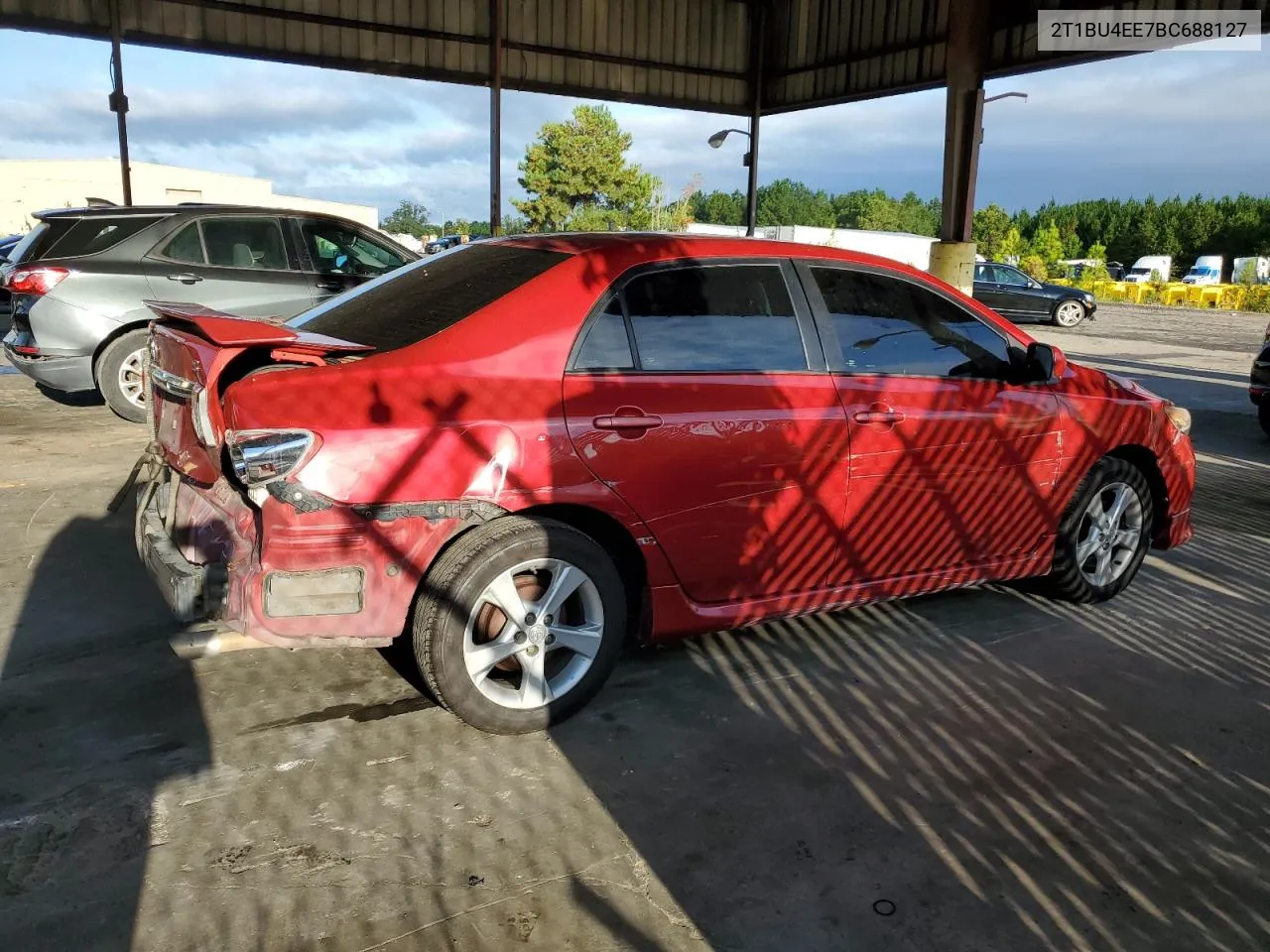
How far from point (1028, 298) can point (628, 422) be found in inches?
983

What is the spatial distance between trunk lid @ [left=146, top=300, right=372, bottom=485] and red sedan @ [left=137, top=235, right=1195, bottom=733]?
0.01m

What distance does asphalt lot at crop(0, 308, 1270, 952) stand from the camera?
7.86 ft

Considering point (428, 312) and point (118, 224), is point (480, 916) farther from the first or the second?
point (118, 224)

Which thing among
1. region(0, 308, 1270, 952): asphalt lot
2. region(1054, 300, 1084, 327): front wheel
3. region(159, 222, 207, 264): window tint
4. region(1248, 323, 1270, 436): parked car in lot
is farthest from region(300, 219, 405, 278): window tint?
region(1054, 300, 1084, 327): front wheel

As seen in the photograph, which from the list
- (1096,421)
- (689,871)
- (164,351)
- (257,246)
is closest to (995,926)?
(689,871)

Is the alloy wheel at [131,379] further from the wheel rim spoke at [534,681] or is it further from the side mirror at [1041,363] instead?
the side mirror at [1041,363]

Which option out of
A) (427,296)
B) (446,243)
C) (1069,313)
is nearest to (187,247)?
(427,296)

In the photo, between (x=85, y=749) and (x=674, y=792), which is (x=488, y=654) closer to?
(x=674, y=792)

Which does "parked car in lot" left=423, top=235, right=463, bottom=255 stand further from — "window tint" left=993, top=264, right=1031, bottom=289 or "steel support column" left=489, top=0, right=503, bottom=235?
"window tint" left=993, top=264, right=1031, bottom=289

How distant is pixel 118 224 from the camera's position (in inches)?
309

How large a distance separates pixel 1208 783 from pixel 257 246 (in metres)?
7.77

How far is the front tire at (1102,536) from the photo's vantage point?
Answer: 4469 mm

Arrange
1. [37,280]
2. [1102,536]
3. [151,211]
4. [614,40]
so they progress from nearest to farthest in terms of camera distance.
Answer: [1102,536], [37,280], [151,211], [614,40]

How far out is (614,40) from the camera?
17.0 meters
